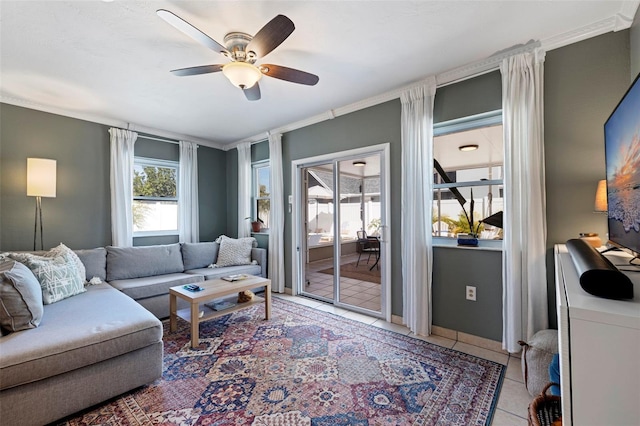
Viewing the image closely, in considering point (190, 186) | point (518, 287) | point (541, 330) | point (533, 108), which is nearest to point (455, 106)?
point (533, 108)

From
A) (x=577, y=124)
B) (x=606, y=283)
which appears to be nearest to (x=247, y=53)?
(x=606, y=283)

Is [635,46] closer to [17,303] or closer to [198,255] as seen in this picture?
[17,303]

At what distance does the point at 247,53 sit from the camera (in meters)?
2.09

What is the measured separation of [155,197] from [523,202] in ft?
15.9

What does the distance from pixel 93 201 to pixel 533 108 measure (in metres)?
5.10

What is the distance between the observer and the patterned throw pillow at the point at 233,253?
165 inches

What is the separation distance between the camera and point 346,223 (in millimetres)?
3709

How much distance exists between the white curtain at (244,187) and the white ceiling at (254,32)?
1.45 m

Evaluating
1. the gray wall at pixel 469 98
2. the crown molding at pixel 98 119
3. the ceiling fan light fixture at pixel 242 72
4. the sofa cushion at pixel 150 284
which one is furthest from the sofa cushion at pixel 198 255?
the gray wall at pixel 469 98

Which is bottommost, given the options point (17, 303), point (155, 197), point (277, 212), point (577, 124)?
point (17, 303)

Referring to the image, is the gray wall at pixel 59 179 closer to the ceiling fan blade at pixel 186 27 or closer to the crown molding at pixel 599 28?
the ceiling fan blade at pixel 186 27

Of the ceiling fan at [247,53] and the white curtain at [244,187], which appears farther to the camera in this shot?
the white curtain at [244,187]

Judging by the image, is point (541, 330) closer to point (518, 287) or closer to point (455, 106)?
point (518, 287)

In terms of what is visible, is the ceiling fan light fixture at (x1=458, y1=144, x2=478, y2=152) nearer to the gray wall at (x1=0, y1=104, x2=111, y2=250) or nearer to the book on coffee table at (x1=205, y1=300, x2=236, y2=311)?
the book on coffee table at (x1=205, y1=300, x2=236, y2=311)
